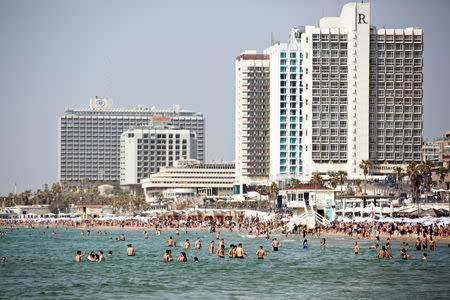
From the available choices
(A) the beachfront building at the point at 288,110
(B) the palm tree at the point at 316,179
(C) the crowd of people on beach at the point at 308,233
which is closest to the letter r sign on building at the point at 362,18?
(A) the beachfront building at the point at 288,110

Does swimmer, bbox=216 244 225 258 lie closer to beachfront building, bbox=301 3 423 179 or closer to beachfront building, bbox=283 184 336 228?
beachfront building, bbox=283 184 336 228

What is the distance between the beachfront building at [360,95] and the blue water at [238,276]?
87.8 m

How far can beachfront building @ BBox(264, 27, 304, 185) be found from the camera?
7662 inches

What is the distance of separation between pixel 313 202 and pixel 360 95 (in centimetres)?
5654

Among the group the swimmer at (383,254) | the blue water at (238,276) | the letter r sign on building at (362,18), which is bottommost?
the blue water at (238,276)

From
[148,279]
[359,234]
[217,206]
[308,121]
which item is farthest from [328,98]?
[148,279]

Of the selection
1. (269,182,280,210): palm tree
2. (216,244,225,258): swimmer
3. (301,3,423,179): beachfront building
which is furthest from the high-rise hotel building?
(216,244,225,258): swimmer

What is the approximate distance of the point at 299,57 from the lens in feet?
638

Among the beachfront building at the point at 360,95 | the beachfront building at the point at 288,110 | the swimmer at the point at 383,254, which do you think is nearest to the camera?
the swimmer at the point at 383,254

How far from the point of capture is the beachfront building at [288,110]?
195 metres

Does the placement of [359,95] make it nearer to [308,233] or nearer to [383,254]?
[308,233]

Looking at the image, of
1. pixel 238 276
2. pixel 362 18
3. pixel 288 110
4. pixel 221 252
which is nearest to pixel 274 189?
pixel 288 110

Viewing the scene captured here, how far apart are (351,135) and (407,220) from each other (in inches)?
2869

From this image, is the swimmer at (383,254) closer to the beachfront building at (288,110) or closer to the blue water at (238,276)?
the blue water at (238,276)
